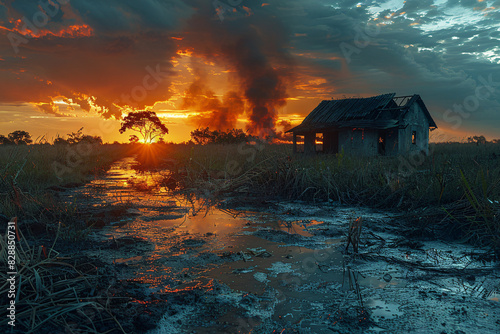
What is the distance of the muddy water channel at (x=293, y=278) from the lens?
2.05 m

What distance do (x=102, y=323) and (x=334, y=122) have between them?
62.0ft

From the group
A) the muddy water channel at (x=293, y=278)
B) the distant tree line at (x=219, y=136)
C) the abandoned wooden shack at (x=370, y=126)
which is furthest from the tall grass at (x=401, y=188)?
the distant tree line at (x=219, y=136)

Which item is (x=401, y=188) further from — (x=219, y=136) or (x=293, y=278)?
(x=219, y=136)

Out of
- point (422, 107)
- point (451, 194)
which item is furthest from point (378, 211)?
point (422, 107)

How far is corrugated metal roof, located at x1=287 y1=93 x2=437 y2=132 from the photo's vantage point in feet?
59.6

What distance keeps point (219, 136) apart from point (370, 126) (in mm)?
28970

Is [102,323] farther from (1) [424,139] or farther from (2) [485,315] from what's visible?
(1) [424,139]

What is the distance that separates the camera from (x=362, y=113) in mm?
19188

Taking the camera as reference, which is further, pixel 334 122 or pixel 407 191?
pixel 334 122

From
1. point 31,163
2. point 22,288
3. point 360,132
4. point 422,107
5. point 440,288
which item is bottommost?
point 440,288

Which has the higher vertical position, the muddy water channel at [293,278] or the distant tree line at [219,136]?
the distant tree line at [219,136]

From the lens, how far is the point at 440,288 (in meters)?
2.55

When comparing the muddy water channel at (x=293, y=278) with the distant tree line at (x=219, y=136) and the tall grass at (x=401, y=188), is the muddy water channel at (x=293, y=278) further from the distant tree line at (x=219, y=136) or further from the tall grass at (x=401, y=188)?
the distant tree line at (x=219, y=136)

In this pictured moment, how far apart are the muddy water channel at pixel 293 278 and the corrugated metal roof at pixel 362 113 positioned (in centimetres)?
1456
